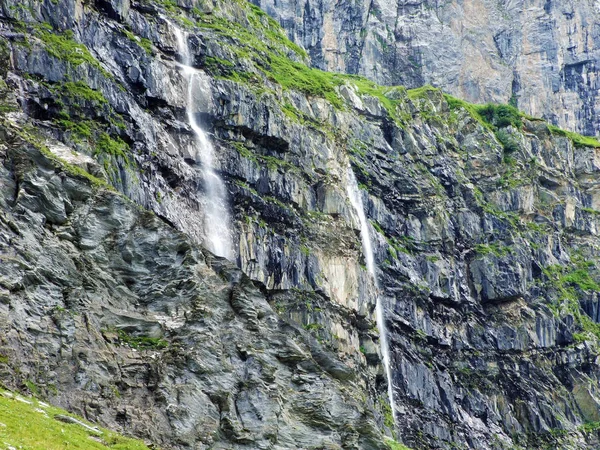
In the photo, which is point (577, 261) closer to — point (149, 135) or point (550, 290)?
point (550, 290)

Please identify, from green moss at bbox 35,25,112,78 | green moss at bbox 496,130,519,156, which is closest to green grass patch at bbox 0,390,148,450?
green moss at bbox 35,25,112,78

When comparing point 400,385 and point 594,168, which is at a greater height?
point 594,168

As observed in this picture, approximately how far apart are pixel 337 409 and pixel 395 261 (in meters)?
62.0

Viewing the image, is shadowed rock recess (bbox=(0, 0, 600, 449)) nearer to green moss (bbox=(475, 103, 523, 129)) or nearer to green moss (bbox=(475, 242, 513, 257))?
green moss (bbox=(475, 242, 513, 257))

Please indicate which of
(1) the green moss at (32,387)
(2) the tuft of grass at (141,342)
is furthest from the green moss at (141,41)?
(1) the green moss at (32,387)

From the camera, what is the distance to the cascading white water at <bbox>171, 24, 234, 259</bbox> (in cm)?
8790

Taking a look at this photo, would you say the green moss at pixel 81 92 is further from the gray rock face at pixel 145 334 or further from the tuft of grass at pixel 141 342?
the tuft of grass at pixel 141 342

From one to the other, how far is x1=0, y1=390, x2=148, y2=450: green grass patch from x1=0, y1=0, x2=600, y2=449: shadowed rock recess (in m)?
3.38

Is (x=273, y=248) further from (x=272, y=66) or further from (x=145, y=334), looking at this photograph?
(x=145, y=334)

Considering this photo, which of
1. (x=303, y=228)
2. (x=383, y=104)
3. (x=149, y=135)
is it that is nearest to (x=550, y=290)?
(x=383, y=104)

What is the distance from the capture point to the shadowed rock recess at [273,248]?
49.6 metres

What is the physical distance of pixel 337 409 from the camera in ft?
176

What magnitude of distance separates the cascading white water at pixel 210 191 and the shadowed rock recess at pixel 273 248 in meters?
0.98

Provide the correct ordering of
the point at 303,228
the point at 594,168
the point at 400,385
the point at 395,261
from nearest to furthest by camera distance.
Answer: the point at 303,228 < the point at 400,385 < the point at 395,261 < the point at 594,168
